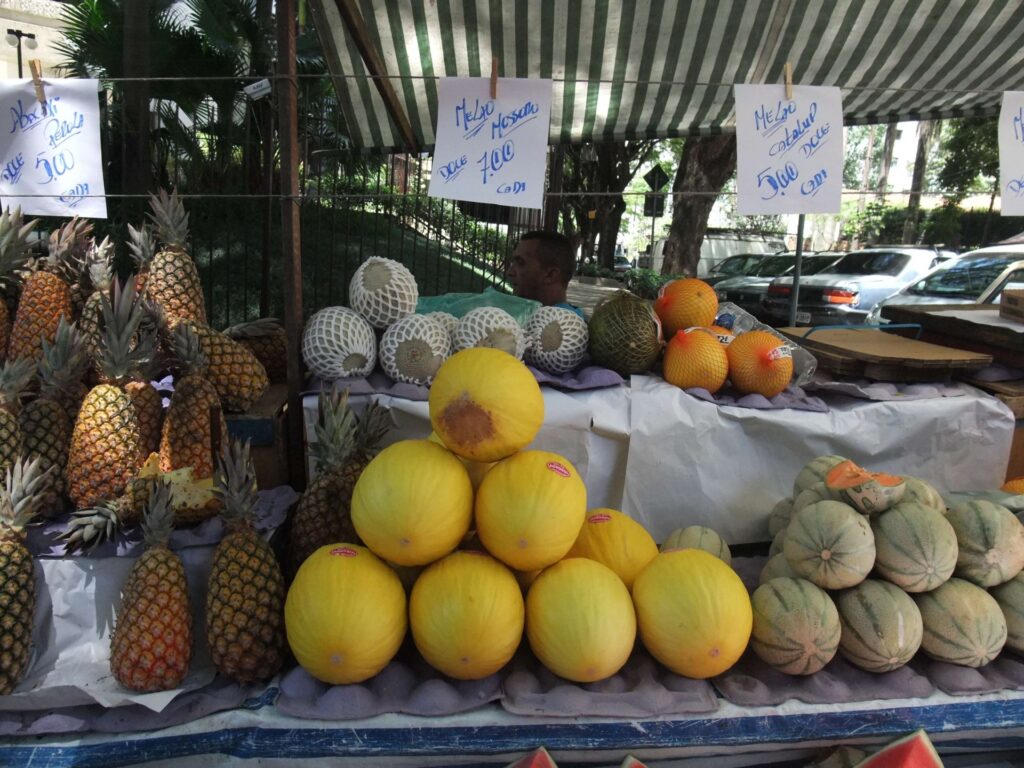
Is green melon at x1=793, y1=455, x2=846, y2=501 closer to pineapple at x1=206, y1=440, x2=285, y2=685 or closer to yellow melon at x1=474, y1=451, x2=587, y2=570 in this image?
yellow melon at x1=474, y1=451, x2=587, y2=570

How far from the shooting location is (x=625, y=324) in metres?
2.64

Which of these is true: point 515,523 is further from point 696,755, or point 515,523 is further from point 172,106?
point 172,106

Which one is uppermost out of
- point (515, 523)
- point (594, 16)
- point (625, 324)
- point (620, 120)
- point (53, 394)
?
point (594, 16)

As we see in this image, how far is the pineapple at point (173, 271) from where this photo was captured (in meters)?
2.14

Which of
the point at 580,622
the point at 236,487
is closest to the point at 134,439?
the point at 236,487

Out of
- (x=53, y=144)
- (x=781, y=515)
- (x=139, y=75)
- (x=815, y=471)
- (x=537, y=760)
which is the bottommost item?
(x=537, y=760)

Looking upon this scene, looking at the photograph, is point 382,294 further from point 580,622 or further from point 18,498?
point 580,622

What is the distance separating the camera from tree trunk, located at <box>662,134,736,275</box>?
904cm

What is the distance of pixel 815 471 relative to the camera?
2.29 meters

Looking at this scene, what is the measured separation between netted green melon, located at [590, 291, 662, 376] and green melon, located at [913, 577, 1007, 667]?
1.28 metres

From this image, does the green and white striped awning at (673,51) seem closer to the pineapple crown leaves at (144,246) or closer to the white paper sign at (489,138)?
the white paper sign at (489,138)

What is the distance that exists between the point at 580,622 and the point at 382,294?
1544 mm

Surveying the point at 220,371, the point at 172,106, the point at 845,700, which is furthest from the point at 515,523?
the point at 172,106

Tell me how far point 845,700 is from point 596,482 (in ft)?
3.62
